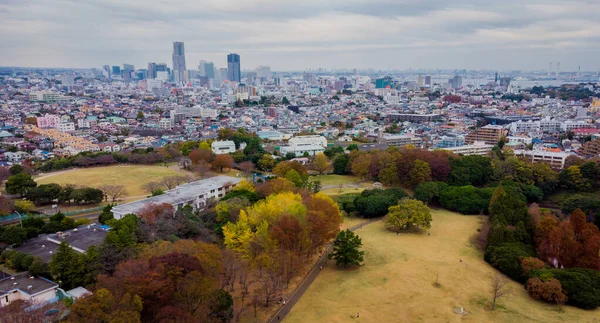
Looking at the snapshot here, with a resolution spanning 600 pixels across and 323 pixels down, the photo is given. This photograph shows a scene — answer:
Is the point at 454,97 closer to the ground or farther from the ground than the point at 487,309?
farther from the ground

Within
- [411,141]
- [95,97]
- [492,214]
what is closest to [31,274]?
[492,214]

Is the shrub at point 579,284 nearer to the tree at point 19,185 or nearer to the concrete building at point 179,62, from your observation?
the tree at point 19,185

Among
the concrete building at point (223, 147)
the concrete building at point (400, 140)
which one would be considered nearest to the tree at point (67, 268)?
the concrete building at point (223, 147)

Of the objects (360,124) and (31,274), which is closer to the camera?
(31,274)

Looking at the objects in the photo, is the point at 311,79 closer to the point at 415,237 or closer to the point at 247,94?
the point at 247,94

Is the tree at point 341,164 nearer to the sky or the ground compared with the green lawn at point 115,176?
nearer to the sky

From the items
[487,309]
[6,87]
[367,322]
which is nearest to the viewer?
[367,322]
